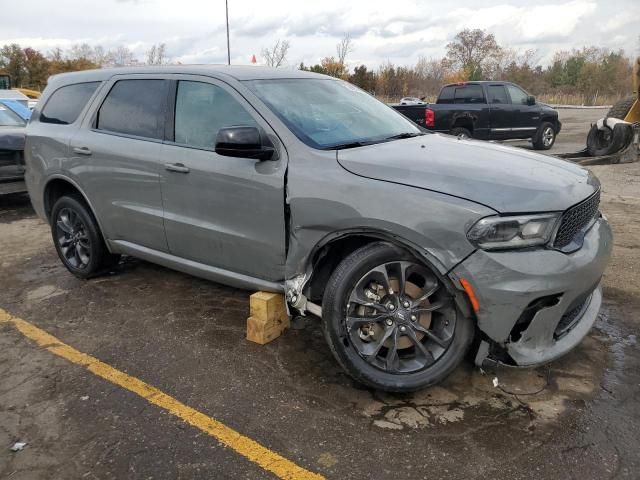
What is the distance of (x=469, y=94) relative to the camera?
13578 millimetres

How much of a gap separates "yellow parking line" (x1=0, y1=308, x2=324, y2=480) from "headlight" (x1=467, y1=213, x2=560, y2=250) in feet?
4.36

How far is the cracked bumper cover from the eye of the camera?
2.57 m

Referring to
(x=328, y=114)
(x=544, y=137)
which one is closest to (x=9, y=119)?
(x=328, y=114)

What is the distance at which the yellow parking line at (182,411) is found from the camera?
2461 millimetres

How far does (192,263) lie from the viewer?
386 centimetres

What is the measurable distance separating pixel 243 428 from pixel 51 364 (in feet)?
4.97

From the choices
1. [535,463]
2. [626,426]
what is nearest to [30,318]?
[535,463]

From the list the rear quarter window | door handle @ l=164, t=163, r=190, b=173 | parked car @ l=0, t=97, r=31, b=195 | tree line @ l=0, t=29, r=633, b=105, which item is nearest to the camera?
door handle @ l=164, t=163, r=190, b=173

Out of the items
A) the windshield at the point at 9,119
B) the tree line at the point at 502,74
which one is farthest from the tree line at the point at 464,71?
the windshield at the point at 9,119

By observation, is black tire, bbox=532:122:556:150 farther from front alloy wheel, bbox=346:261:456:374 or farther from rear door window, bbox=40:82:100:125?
front alloy wheel, bbox=346:261:456:374

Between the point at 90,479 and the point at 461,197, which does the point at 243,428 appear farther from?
the point at 461,197

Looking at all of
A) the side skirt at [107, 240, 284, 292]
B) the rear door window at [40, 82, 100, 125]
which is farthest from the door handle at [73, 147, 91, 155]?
the side skirt at [107, 240, 284, 292]

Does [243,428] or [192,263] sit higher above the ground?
[192,263]

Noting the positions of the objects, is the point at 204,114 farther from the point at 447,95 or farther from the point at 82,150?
the point at 447,95
